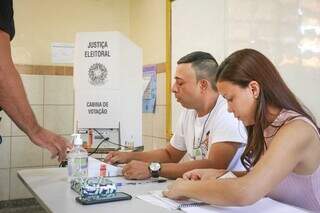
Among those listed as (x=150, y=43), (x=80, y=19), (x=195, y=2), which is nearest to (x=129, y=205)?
(x=195, y=2)

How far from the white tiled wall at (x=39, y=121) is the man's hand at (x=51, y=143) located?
1.88 metres

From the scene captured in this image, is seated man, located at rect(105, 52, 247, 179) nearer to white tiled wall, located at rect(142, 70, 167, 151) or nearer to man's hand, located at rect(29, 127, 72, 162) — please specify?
man's hand, located at rect(29, 127, 72, 162)

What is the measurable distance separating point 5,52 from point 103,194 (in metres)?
0.75

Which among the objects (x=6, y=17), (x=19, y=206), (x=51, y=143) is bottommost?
(x=19, y=206)

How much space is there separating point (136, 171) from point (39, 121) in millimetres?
2124

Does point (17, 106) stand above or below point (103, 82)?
below

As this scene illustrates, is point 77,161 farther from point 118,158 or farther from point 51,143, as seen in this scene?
point 118,158

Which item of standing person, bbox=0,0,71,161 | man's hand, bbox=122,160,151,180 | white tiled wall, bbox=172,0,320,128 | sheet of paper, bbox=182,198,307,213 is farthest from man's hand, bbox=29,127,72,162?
white tiled wall, bbox=172,0,320,128

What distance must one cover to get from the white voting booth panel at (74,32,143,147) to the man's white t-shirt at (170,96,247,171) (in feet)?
1.35

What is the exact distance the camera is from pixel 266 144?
4.13 ft

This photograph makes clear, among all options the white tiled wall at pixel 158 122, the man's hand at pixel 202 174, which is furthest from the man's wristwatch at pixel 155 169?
the white tiled wall at pixel 158 122

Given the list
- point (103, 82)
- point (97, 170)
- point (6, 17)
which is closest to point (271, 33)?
point (103, 82)

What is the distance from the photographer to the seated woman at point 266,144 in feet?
3.43

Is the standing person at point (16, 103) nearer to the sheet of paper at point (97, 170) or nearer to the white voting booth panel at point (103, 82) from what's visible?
the sheet of paper at point (97, 170)
